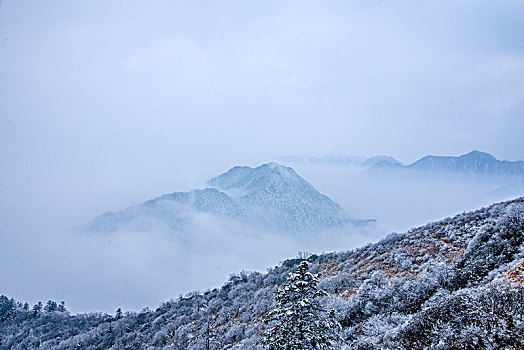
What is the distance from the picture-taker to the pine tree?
12.1 metres

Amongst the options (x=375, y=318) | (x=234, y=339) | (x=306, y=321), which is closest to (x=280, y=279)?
(x=234, y=339)

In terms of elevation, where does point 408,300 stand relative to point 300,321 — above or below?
below

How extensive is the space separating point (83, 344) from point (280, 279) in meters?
46.9

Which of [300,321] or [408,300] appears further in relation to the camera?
[408,300]

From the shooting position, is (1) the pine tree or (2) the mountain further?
(1) the pine tree

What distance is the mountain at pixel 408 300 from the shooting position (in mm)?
10344

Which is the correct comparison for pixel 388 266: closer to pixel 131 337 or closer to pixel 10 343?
pixel 131 337

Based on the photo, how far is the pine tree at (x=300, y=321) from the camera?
12.1 metres

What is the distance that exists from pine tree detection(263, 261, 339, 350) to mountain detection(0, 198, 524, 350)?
1.49 metres

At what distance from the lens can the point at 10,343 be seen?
272 ft

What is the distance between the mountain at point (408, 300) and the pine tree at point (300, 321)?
149 cm

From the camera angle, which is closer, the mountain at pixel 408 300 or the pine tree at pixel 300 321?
the mountain at pixel 408 300

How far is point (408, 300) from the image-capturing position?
19734 millimetres

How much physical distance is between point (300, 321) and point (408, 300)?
11092 millimetres
